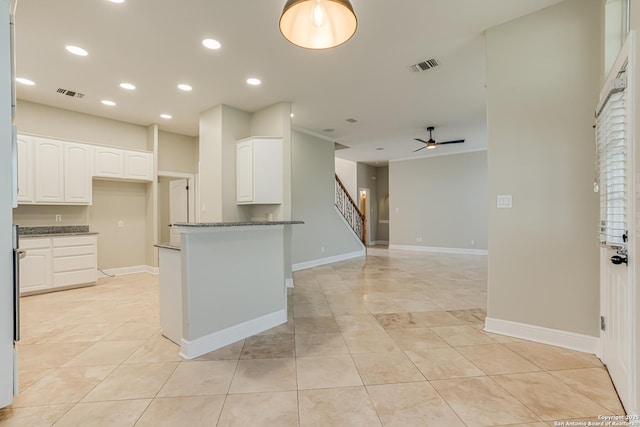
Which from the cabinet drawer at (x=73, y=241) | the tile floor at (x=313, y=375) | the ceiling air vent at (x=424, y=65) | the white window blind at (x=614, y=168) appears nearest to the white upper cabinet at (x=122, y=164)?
the cabinet drawer at (x=73, y=241)

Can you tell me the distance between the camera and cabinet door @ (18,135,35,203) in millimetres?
4402

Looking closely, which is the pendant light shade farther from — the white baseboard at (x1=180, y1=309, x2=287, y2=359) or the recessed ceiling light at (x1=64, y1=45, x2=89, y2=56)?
the recessed ceiling light at (x1=64, y1=45, x2=89, y2=56)

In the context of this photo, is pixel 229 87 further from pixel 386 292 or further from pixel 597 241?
pixel 597 241

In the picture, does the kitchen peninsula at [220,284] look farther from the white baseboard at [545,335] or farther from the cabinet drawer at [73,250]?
the cabinet drawer at [73,250]

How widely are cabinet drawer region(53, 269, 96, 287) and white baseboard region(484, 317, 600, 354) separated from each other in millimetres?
5869

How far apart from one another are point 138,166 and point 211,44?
3.64 meters

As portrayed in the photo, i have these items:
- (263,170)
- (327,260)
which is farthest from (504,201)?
(327,260)

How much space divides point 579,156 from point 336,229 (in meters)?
5.32

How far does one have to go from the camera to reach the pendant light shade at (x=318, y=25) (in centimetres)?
166

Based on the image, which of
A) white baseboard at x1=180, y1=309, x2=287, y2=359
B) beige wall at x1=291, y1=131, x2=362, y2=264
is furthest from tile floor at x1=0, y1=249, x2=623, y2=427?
beige wall at x1=291, y1=131, x2=362, y2=264

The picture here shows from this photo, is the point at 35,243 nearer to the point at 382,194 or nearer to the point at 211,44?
the point at 211,44

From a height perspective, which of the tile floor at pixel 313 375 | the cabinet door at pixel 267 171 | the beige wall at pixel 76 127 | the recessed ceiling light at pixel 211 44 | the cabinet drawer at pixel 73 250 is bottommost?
the tile floor at pixel 313 375

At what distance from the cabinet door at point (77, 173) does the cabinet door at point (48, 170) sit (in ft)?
0.21

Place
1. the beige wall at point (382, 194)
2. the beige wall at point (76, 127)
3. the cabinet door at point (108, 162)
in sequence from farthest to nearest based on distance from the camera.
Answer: the beige wall at point (382, 194) → the cabinet door at point (108, 162) → the beige wall at point (76, 127)
